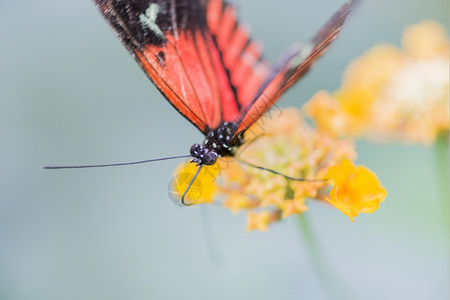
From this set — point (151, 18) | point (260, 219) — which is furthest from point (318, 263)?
point (151, 18)

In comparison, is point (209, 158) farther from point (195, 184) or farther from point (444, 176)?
point (444, 176)

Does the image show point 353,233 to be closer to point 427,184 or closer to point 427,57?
point 427,184

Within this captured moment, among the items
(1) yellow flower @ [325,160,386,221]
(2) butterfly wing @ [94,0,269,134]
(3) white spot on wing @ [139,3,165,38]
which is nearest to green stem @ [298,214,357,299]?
(1) yellow flower @ [325,160,386,221]

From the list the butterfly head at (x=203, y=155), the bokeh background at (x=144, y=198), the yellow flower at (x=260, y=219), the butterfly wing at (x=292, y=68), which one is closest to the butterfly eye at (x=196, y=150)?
the butterfly head at (x=203, y=155)

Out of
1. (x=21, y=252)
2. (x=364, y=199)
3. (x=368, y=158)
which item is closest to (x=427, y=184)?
(x=368, y=158)

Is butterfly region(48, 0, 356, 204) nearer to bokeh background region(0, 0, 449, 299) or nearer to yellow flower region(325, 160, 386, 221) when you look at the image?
yellow flower region(325, 160, 386, 221)
